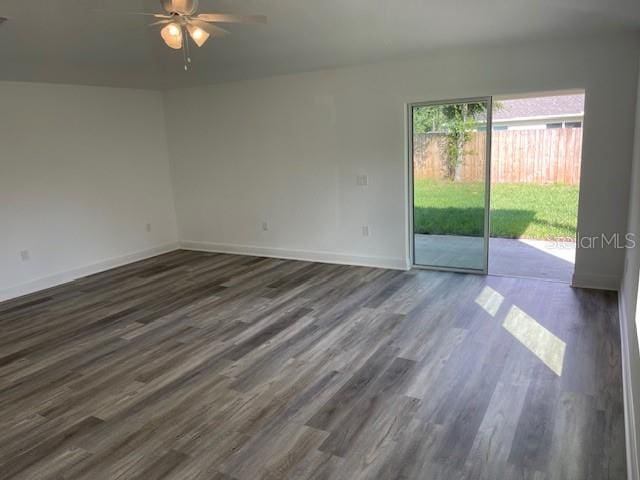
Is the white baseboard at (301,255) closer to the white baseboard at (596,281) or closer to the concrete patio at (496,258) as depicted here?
the concrete patio at (496,258)

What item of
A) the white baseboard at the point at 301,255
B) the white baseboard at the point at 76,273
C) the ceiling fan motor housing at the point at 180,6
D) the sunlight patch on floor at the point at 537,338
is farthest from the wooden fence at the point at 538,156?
A: the ceiling fan motor housing at the point at 180,6

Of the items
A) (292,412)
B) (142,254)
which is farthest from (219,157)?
(292,412)

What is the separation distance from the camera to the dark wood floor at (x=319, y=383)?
2.30m

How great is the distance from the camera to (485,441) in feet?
7.77

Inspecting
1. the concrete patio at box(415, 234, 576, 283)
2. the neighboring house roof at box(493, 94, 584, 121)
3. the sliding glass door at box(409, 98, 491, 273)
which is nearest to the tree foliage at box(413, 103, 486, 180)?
the sliding glass door at box(409, 98, 491, 273)

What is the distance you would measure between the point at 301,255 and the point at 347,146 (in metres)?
1.63

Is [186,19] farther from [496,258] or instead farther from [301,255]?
[496,258]

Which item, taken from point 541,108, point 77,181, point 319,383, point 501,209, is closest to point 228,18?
point 319,383

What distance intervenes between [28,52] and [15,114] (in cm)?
100

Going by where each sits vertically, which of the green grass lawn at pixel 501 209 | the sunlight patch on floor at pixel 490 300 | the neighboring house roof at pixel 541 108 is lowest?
the sunlight patch on floor at pixel 490 300

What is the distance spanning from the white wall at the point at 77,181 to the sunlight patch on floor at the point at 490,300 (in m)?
4.80

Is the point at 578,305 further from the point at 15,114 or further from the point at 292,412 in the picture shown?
the point at 15,114

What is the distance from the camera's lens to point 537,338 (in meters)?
3.53

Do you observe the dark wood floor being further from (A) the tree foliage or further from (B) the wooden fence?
(B) the wooden fence
